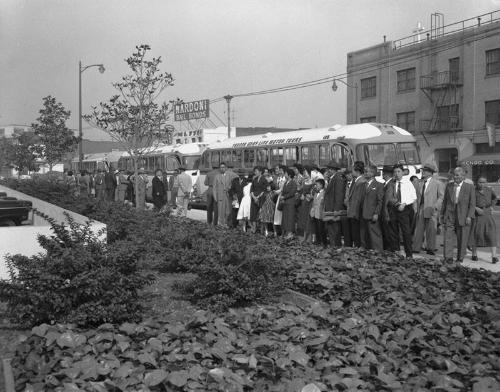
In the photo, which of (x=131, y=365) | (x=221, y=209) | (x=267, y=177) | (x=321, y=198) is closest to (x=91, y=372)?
(x=131, y=365)

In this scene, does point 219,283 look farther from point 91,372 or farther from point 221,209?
point 221,209

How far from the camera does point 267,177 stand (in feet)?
52.6

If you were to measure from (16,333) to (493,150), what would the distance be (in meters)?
38.1

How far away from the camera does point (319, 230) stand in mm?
13922

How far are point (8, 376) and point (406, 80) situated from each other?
43.7 meters

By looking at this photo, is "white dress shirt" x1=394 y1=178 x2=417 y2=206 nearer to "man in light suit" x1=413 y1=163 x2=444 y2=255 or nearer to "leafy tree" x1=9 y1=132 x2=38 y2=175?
"man in light suit" x1=413 y1=163 x2=444 y2=255

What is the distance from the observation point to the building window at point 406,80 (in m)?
44.8

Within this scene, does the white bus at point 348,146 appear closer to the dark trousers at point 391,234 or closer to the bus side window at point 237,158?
the bus side window at point 237,158

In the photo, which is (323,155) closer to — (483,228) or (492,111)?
(483,228)

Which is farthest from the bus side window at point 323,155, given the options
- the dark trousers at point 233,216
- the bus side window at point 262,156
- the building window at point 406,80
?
the building window at point 406,80

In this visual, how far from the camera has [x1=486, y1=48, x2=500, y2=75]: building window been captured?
38.7m

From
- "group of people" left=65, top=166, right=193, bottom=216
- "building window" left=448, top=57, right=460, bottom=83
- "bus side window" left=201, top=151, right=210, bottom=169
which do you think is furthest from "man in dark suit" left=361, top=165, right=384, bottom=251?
"building window" left=448, top=57, right=460, bottom=83

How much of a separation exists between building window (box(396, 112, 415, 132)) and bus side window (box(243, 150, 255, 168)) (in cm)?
2236

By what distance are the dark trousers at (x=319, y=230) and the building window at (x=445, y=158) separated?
3148cm
